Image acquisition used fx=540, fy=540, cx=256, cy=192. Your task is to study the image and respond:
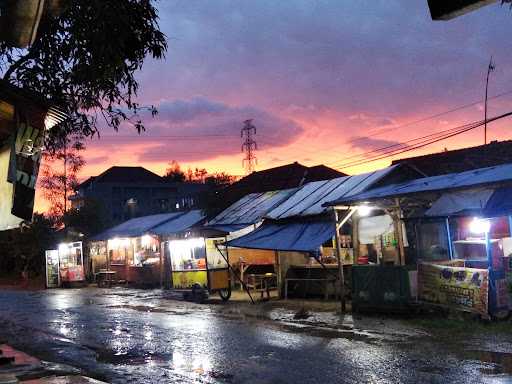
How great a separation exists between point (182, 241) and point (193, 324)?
32.3 feet

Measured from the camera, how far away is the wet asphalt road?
830cm

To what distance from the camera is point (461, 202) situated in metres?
Result: 13.3

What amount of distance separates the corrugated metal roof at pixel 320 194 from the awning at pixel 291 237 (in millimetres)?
501

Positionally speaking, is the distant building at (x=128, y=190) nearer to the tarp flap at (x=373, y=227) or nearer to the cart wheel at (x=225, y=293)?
the cart wheel at (x=225, y=293)

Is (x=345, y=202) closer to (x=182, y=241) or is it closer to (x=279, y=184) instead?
(x=182, y=241)

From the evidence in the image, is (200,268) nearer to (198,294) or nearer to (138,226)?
(198,294)

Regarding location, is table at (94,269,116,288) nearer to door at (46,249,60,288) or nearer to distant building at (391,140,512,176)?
door at (46,249,60,288)

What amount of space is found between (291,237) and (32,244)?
27717mm

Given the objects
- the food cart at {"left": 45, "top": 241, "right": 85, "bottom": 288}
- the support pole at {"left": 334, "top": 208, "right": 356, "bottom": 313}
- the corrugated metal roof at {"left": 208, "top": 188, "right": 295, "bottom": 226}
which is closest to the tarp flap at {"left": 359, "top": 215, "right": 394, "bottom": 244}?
the support pole at {"left": 334, "top": 208, "right": 356, "bottom": 313}

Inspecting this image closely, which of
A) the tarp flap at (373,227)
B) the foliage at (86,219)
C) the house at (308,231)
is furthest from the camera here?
the foliage at (86,219)

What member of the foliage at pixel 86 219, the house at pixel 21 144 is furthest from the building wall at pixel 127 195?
the house at pixel 21 144

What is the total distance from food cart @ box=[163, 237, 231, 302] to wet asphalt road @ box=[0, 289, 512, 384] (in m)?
4.43

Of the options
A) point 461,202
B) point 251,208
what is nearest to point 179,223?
point 251,208

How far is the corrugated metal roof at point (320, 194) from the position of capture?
64.1ft
